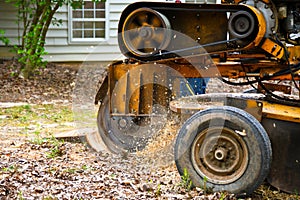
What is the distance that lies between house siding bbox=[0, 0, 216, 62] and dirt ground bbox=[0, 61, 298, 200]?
26.2 feet

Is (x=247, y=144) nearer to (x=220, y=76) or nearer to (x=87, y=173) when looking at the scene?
(x=220, y=76)

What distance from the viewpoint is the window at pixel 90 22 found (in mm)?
17000

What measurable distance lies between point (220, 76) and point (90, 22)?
1142cm

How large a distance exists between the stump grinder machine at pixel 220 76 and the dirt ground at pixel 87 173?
207mm

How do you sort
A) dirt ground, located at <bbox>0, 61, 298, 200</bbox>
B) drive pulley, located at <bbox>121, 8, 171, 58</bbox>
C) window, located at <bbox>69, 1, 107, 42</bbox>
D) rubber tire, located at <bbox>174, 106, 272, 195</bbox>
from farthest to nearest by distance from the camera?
window, located at <bbox>69, 1, 107, 42</bbox>
drive pulley, located at <bbox>121, 8, 171, 58</bbox>
dirt ground, located at <bbox>0, 61, 298, 200</bbox>
rubber tire, located at <bbox>174, 106, 272, 195</bbox>

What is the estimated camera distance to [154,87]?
6570mm

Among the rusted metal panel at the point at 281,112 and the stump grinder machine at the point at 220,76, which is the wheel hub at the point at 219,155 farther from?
the rusted metal panel at the point at 281,112

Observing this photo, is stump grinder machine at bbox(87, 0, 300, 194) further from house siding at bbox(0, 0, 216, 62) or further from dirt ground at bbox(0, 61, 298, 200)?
house siding at bbox(0, 0, 216, 62)

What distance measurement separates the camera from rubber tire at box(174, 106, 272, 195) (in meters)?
4.96

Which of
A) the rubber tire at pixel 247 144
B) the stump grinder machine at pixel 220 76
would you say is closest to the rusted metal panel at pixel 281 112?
the stump grinder machine at pixel 220 76

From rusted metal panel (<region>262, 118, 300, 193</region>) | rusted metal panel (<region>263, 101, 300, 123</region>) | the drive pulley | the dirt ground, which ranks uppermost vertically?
the drive pulley

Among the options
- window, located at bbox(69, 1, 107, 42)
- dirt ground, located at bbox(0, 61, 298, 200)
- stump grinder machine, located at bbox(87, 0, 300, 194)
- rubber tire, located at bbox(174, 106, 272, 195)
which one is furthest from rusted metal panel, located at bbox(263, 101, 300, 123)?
window, located at bbox(69, 1, 107, 42)

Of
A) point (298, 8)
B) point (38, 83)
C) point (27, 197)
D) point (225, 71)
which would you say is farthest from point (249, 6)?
point (38, 83)

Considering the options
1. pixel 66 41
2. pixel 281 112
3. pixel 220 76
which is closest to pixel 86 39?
pixel 66 41
